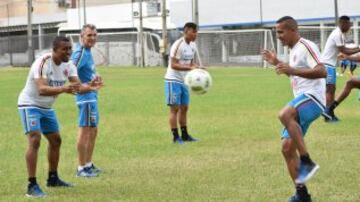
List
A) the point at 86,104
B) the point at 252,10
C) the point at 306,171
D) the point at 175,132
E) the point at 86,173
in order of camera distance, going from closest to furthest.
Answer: the point at 306,171 → the point at 86,173 → the point at 86,104 → the point at 175,132 → the point at 252,10

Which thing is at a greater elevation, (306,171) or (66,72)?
(66,72)

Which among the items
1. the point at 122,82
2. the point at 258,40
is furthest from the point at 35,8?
the point at 122,82

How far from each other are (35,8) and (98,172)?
78.5m

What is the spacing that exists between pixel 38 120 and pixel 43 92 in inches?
21.6

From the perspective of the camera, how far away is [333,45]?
15023mm

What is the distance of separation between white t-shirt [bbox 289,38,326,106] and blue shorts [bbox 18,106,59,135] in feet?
10.7

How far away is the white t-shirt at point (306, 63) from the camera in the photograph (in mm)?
8070

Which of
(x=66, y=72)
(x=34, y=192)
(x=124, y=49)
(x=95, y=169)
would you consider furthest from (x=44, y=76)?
(x=124, y=49)

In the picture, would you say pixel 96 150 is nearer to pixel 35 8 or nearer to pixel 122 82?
pixel 122 82

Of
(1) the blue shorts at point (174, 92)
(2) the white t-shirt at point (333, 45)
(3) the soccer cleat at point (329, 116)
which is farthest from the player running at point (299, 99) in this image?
(3) the soccer cleat at point (329, 116)

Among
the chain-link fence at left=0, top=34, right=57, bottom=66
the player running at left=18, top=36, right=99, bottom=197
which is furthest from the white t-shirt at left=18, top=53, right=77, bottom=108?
the chain-link fence at left=0, top=34, right=57, bottom=66

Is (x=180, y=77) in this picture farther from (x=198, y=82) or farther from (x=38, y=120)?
(x=38, y=120)

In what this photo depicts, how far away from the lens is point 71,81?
9227 mm

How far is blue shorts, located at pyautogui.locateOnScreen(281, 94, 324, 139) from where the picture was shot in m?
8.02
